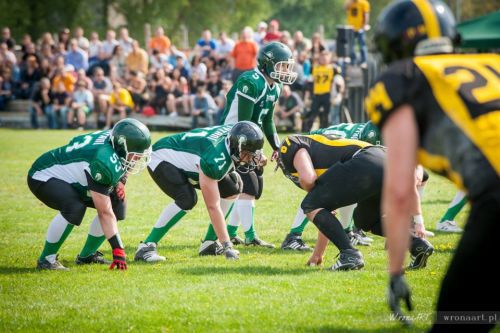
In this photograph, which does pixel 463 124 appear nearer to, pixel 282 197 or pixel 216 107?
pixel 282 197

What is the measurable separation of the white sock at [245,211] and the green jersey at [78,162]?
1.96m

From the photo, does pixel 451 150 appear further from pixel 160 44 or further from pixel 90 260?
pixel 160 44

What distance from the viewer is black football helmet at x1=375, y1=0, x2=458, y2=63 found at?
146 inches

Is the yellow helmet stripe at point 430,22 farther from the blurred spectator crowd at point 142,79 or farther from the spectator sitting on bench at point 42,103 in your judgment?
the spectator sitting on bench at point 42,103

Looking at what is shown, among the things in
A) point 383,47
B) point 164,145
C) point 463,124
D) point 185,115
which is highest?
point 383,47

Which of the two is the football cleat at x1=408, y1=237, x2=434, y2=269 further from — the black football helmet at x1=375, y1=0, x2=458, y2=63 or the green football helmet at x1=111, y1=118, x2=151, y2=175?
the black football helmet at x1=375, y1=0, x2=458, y2=63

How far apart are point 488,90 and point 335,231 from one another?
347cm

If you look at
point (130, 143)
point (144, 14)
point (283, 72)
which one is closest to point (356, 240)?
point (283, 72)

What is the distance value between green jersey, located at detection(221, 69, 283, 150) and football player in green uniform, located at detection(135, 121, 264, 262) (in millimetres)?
863

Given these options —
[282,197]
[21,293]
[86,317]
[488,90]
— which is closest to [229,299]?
[86,317]

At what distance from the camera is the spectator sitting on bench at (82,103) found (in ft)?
76.0

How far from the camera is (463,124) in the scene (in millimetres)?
3520

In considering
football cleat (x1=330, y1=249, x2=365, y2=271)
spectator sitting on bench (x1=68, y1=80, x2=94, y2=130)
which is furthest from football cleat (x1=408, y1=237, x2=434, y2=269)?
spectator sitting on bench (x1=68, y1=80, x2=94, y2=130)

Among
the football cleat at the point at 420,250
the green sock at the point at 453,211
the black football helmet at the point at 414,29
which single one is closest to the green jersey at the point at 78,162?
the football cleat at the point at 420,250
